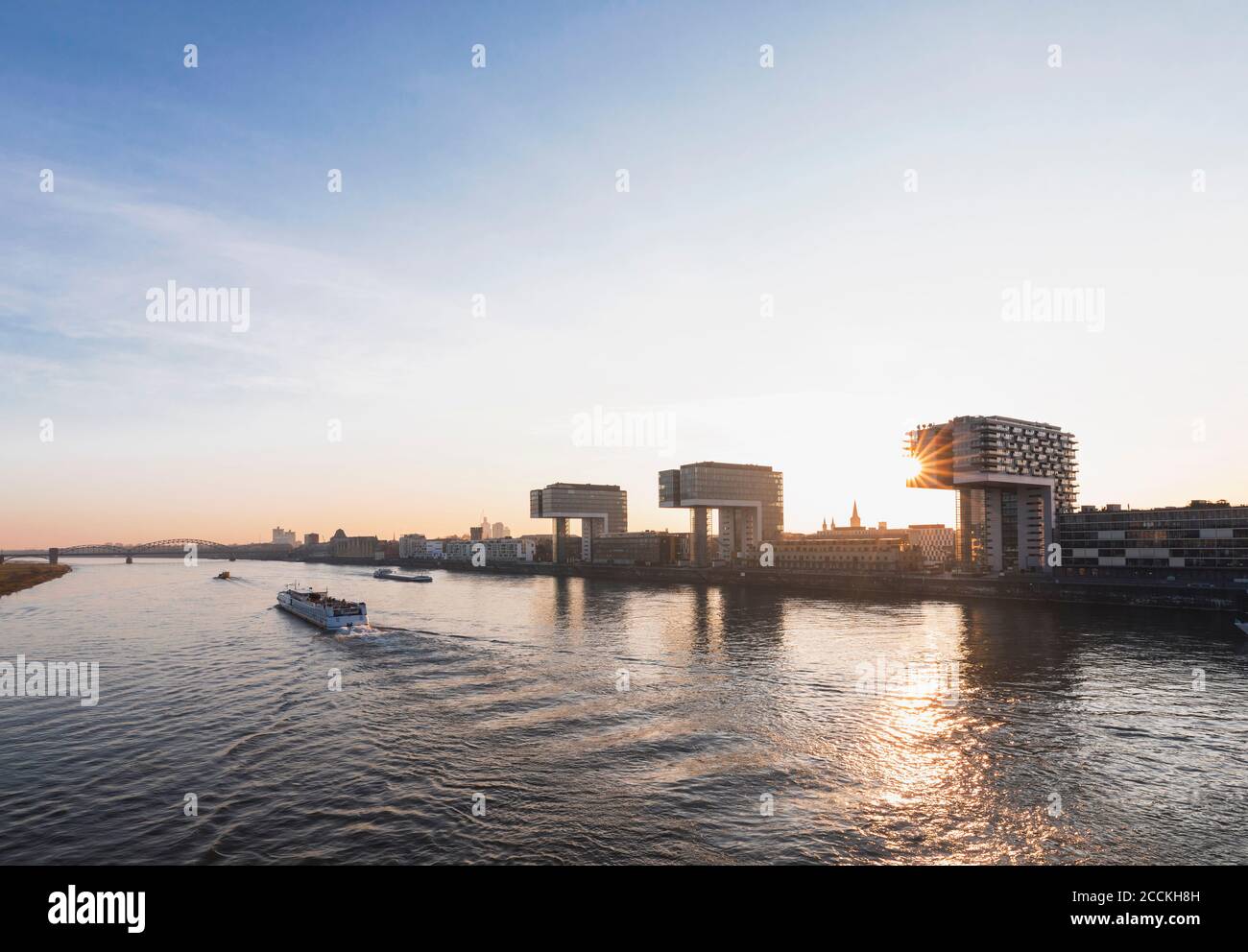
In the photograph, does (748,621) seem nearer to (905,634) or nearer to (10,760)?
(905,634)

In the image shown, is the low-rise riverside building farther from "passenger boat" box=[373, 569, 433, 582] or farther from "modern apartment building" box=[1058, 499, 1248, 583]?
"passenger boat" box=[373, 569, 433, 582]

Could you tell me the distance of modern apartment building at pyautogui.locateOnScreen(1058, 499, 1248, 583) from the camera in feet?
310

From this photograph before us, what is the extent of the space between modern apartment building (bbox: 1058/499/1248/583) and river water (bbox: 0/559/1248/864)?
A: 158 feet

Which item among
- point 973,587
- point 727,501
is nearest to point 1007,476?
point 973,587

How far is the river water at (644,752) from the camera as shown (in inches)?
787

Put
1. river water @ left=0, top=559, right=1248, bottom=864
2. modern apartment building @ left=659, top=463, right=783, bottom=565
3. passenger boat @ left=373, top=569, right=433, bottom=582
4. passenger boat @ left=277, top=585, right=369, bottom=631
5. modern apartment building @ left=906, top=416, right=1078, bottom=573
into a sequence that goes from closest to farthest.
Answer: river water @ left=0, top=559, right=1248, bottom=864
passenger boat @ left=277, top=585, right=369, bottom=631
modern apartment building @ left=906, top=416, right=1078, bottom=573
passenger boat @ left=373, top=569, right=433, bottom=582
modern apartment building @ left=659, top=463, right=783, bottom=565

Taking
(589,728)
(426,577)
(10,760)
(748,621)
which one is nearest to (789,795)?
(589,728)

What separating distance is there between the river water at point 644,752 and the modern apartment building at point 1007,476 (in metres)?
63.3

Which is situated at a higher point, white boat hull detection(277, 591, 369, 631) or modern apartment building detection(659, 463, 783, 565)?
modern apartment building detection(659, 463, 783, 565)

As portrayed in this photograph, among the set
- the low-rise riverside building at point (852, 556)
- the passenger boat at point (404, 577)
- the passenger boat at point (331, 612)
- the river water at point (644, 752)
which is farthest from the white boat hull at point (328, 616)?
the low-rise riverside building at point (852, 556)

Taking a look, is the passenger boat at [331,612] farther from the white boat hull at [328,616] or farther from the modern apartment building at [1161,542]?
the modern apartment building at [1161,542]

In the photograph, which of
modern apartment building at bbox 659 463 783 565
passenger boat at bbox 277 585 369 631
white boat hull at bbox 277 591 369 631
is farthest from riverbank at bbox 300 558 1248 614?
passenger boat at bbox 277 585 369 631
